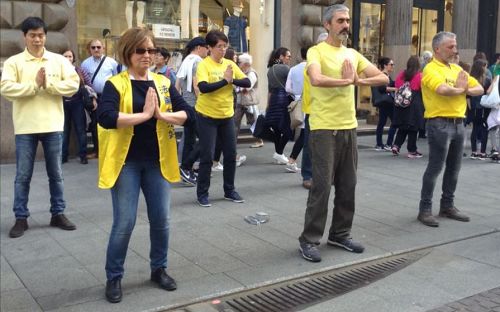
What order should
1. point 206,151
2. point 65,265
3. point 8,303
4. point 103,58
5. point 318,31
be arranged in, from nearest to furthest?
point 8,303 → point 65,265 → point 206,151 → point 103,58 → point 318,31

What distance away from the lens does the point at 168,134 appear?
156 inches

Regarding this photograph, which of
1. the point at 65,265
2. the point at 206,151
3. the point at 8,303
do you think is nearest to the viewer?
the point at 8,303

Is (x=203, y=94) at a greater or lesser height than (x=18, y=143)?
greater

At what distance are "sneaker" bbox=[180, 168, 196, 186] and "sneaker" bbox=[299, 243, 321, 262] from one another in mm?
3160

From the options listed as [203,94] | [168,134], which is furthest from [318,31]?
[168,134]

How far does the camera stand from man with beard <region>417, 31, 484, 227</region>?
579cm

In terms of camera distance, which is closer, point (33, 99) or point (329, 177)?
point (329, 177)

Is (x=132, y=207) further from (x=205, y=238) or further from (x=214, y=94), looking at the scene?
(x=214, y=94)

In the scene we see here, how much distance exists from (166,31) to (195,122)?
25.4ft

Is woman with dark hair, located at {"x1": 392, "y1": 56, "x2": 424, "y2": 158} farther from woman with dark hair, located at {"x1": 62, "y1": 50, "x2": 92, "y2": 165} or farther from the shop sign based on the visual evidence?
woman with dark hair, located at {"x1": 62, "y1": 50, "x2": 92, "y2": 165}

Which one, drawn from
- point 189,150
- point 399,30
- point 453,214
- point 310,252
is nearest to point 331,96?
point 310,252

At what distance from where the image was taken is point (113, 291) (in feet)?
12.9

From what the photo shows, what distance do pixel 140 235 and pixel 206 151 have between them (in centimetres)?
147

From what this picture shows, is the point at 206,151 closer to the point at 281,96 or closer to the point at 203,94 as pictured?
the point at 203,94
